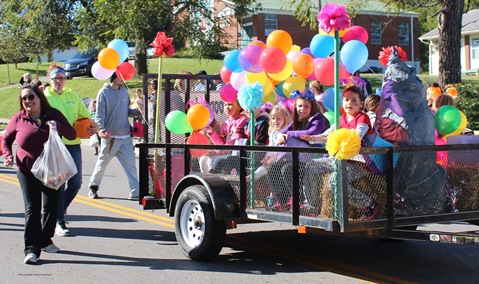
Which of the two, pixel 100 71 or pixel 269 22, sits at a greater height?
pixel 269 22

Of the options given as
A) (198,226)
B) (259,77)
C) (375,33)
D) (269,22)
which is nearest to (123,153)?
(259,77)

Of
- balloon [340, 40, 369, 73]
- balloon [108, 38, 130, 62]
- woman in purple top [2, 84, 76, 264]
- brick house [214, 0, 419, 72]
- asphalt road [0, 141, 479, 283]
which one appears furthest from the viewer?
brick house [214, 0, 419, 72]

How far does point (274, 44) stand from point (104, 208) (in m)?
3.94

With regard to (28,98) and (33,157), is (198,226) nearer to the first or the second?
(33,157)

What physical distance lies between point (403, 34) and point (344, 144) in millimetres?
50876

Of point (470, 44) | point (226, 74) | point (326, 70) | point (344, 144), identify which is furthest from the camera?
point (470, 44)

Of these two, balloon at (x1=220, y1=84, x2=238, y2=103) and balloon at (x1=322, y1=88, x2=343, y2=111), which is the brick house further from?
balloon at (x1=322, y1=88, x2=343, y2=111)

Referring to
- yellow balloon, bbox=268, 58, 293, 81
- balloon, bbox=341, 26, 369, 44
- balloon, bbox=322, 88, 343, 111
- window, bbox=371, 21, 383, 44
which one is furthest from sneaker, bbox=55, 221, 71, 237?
window, bbox=371, 21, 383, 44

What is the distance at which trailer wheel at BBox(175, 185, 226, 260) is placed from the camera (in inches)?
269

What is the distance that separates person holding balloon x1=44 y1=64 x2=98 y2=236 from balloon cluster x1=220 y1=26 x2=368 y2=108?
5.92ft

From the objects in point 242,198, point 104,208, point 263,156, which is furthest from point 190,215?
point 104,208

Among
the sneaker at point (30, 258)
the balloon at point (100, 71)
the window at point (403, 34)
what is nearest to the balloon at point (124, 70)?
the balloon at point (100, 71)

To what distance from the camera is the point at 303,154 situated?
19.9ft

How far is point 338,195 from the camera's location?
5.72 m
